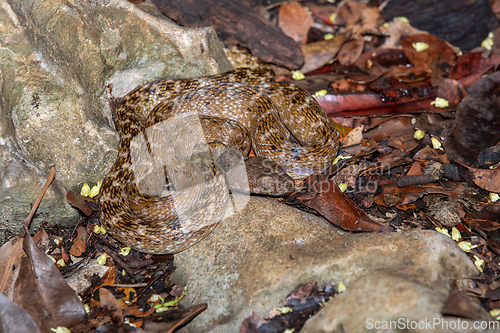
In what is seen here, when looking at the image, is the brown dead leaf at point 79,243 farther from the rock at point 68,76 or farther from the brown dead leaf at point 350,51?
the brown dead leaf at point 350,51

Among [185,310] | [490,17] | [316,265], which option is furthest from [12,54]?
[490,17]

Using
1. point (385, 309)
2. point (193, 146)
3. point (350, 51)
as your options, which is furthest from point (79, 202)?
point (350, 51)

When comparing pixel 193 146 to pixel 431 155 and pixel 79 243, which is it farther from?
pixel 431 155

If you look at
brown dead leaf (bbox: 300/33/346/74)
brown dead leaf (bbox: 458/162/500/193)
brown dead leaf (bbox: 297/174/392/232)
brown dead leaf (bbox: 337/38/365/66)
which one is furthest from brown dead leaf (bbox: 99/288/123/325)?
brown dead leaf (bbox: 337/38/365/66)

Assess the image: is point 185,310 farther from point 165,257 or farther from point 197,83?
point 197,83

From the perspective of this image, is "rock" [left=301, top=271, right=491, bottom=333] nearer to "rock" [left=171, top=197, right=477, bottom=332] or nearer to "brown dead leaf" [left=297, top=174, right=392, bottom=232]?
"rock" [left=171, top=197, right=477, bottom=332]
